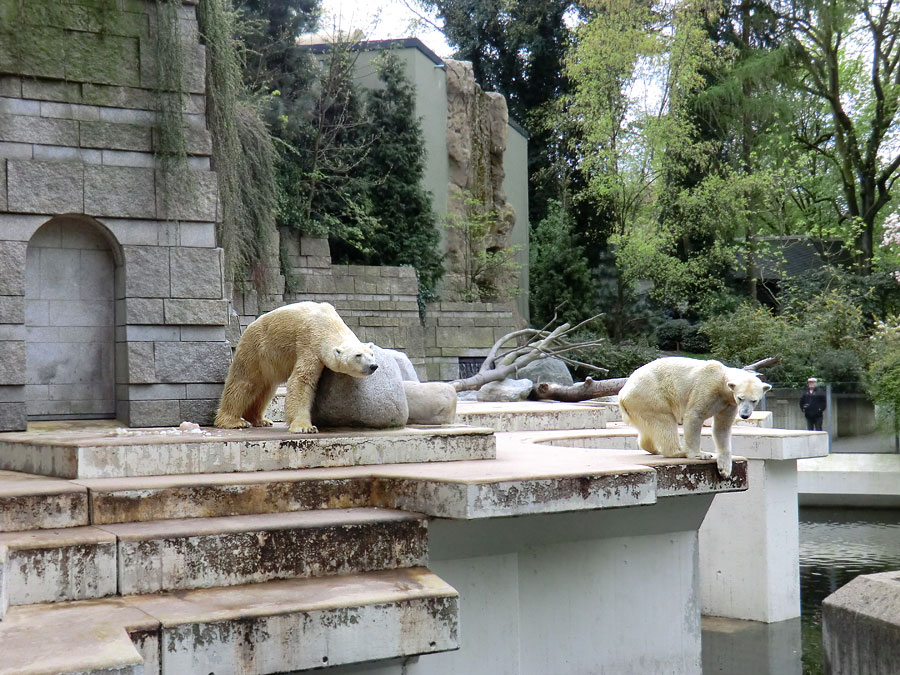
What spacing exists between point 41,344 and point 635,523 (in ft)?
14.2

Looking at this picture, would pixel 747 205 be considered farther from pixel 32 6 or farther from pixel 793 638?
pixel 32 6

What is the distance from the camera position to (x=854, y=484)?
14.2 m

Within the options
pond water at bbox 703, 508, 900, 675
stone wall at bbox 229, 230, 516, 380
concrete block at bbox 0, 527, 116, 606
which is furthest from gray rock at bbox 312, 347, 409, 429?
stone wall at bbox 229, 230, 516, 380

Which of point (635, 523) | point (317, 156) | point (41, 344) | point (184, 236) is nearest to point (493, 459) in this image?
point (635, 523)

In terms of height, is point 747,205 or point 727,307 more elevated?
point 747,205

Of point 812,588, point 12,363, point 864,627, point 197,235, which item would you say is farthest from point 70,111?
point 812,588

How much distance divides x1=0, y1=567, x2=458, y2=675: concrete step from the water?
4.14 metres

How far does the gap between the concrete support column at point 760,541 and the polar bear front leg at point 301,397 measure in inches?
166

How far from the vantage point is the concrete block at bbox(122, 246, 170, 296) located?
690 cm

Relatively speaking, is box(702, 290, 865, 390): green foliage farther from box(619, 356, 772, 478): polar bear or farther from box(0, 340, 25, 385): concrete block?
box(0, 340, 25, 385): concrete block

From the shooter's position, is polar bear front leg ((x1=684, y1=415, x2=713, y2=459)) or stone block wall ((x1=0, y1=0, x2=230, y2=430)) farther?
stone block wall ((x1=0, y1=0, x2=230, y2=430))

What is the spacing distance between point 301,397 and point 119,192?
2549mm

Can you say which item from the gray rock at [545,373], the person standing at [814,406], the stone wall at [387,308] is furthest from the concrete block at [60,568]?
Result: the stone wall at [387,308]

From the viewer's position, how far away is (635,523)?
5.36 m
